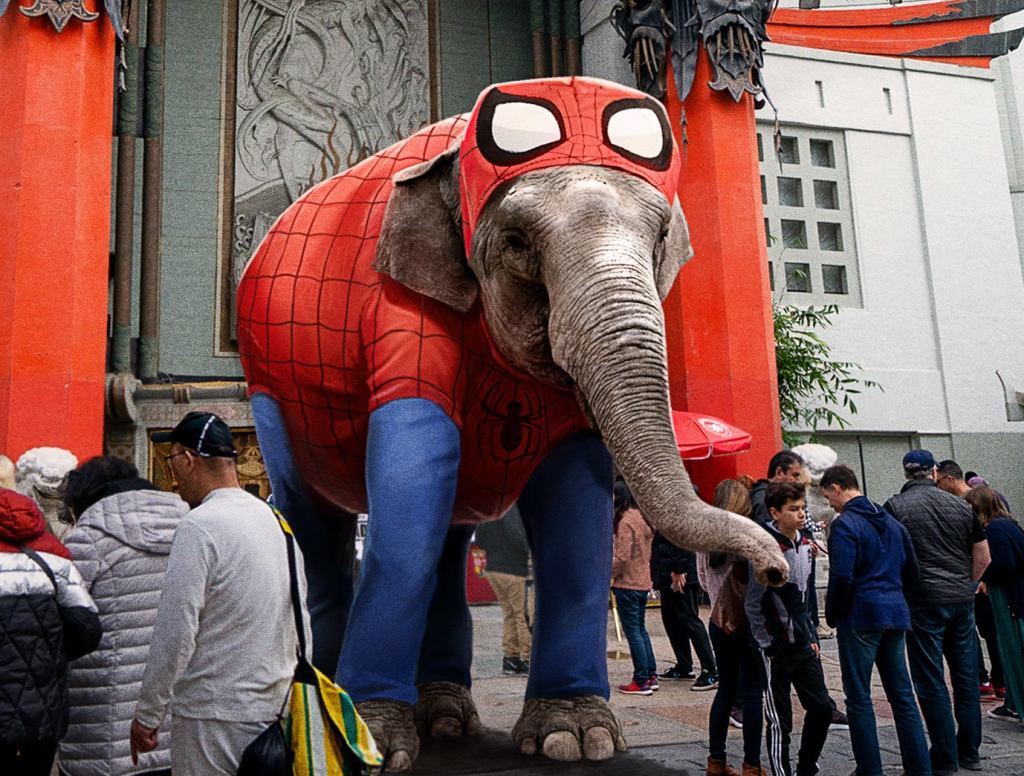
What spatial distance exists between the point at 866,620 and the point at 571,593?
4.07 feet

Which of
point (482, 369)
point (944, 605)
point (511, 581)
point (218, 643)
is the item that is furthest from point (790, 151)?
point (218, 643)

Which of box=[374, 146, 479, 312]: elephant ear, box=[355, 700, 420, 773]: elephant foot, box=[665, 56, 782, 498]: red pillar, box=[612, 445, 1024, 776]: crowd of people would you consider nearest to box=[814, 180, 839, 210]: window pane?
box=[665, 56, 782, 498]: red pillar

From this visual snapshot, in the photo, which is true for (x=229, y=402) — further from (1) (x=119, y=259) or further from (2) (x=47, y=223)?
(2) (x=47, y=223)

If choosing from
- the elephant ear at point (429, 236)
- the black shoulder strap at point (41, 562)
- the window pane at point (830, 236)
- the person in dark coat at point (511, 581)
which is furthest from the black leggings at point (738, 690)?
the window pane at point (830, 236)

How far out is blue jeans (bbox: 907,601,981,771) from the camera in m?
4.33

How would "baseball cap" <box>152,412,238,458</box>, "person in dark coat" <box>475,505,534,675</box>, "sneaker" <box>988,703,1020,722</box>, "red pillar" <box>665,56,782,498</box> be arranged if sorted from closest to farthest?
"baseball cap" <box>152,412,238,458</box> < "sneaker" <box>988,703,1020,722</box> < "person in dark coat" <box>475,505,534,675</box> < "red pillar" <box>665,56,782,498</box>

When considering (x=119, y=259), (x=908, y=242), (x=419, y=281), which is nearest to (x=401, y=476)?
(x=419, y=281)

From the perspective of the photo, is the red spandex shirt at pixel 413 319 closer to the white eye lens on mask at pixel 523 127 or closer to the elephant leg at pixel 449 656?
the white eye lens on mask at pixel 523 127

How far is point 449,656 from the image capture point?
416 cm

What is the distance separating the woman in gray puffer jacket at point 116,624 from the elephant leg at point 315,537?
979 mm

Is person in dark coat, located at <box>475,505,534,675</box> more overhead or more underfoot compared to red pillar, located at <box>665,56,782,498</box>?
more underfoot

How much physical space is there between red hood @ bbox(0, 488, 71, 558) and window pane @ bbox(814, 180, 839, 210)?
12.6m

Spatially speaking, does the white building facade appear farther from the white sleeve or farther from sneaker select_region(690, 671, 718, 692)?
the white sleeve

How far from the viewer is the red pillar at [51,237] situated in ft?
30.7
